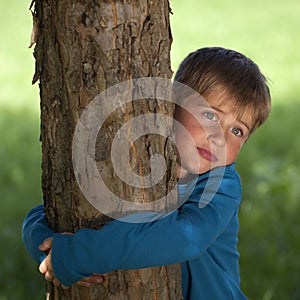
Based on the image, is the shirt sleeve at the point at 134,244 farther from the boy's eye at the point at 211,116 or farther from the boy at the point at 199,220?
the boy's eye at the point at 211,116

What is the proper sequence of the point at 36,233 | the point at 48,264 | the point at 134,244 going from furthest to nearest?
1. the point at 36,233
2. the point at 48,264
3. the point at 134,244

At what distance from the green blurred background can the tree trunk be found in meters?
1.93

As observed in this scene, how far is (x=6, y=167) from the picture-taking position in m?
5.71

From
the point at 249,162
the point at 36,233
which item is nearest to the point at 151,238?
the point at 36,233

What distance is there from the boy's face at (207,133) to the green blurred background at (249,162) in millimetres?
1758

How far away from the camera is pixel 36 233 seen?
197 centimetres

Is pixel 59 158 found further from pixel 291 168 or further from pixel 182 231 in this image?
pixel 291 168

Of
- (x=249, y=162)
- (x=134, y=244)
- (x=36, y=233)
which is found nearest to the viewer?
(x=134, y=244)

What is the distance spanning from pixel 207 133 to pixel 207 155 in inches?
2.9

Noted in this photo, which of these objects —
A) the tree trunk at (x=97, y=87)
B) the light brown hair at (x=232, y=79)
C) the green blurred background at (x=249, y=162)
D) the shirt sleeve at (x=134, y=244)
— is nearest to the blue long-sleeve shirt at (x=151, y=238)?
the shirt sleeve at (x=134, y=244)

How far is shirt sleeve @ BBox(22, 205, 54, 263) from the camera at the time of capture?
6.36 ft

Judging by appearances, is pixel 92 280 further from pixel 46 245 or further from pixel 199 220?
pixel 199 220

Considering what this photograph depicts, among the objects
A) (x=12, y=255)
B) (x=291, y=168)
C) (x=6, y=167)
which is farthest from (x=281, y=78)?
(x=12, y=255)

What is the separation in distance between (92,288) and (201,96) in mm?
706
